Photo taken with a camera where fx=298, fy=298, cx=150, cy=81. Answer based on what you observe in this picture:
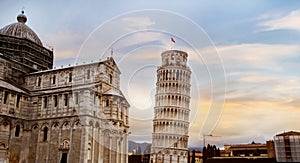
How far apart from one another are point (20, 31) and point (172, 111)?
34.5 m

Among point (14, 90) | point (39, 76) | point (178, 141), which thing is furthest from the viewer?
point (178, 141)

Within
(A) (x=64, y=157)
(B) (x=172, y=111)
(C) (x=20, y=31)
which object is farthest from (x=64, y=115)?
(B) (x=172, y=111)

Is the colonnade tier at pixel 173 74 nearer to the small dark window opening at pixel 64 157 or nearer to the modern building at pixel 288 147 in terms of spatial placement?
the modern building at pixel 288 147

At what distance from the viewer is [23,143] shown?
3766cm

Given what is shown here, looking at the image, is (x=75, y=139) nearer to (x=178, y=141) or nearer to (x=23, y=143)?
(x=23, y=143)

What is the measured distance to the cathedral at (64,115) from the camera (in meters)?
35.1

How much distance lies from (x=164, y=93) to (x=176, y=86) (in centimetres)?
312

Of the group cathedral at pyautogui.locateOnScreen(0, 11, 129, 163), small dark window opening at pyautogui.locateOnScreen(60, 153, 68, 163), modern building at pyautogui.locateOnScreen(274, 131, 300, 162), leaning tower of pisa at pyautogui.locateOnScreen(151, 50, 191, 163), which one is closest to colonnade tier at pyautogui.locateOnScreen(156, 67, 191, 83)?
leaning tower of pisa at pyautogui.locateOnScreen(151, 50, 191, 163)

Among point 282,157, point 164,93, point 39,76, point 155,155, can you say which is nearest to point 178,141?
point 155,155

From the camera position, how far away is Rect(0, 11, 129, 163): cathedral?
35.1 metres

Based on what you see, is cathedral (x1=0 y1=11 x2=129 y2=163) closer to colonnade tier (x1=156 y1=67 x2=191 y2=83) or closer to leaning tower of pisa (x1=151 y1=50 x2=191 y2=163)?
leaning tower of pisa (x1=151 y1=50 x2=191 y2=163)

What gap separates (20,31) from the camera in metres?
48.1

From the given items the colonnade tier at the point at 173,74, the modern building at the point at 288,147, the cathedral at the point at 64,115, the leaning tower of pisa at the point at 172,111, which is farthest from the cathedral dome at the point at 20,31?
the modern building at the point at 288,147

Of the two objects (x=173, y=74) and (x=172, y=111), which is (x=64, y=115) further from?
(x=173, y=74)
